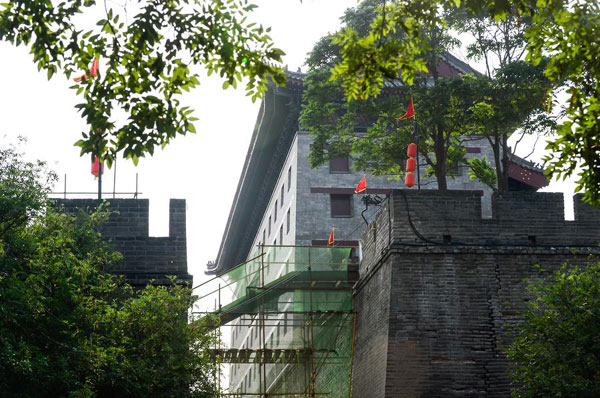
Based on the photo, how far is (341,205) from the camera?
43.0m

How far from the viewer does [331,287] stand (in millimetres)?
26609

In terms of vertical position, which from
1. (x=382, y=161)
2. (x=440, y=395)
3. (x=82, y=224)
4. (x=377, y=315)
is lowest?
(x=440, y=395)

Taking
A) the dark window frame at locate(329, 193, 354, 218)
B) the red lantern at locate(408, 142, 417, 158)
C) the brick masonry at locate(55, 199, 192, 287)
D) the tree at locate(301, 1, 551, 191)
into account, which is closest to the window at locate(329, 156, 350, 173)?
the dark window frame at locate(329, 193, 354, 218)

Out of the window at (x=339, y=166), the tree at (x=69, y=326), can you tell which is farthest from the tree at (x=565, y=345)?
the window at (x=339, y=166)

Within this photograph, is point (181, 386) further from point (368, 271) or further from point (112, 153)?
point (112, 153)

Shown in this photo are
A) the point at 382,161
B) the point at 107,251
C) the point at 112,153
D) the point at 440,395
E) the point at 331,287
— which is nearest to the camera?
the point at 112,153

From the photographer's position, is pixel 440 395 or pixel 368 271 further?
pixel 368 271

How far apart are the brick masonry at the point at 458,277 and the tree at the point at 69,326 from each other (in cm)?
376

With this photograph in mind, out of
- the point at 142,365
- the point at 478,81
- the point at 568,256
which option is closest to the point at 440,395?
the point at 568,256

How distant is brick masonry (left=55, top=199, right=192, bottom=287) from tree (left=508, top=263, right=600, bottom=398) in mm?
10322

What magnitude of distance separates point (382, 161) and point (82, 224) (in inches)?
485

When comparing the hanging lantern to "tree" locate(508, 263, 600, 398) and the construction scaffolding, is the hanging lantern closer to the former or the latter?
the construction scaffolding

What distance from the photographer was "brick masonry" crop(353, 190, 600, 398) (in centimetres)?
2052

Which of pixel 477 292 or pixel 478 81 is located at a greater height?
pixel 478 81
